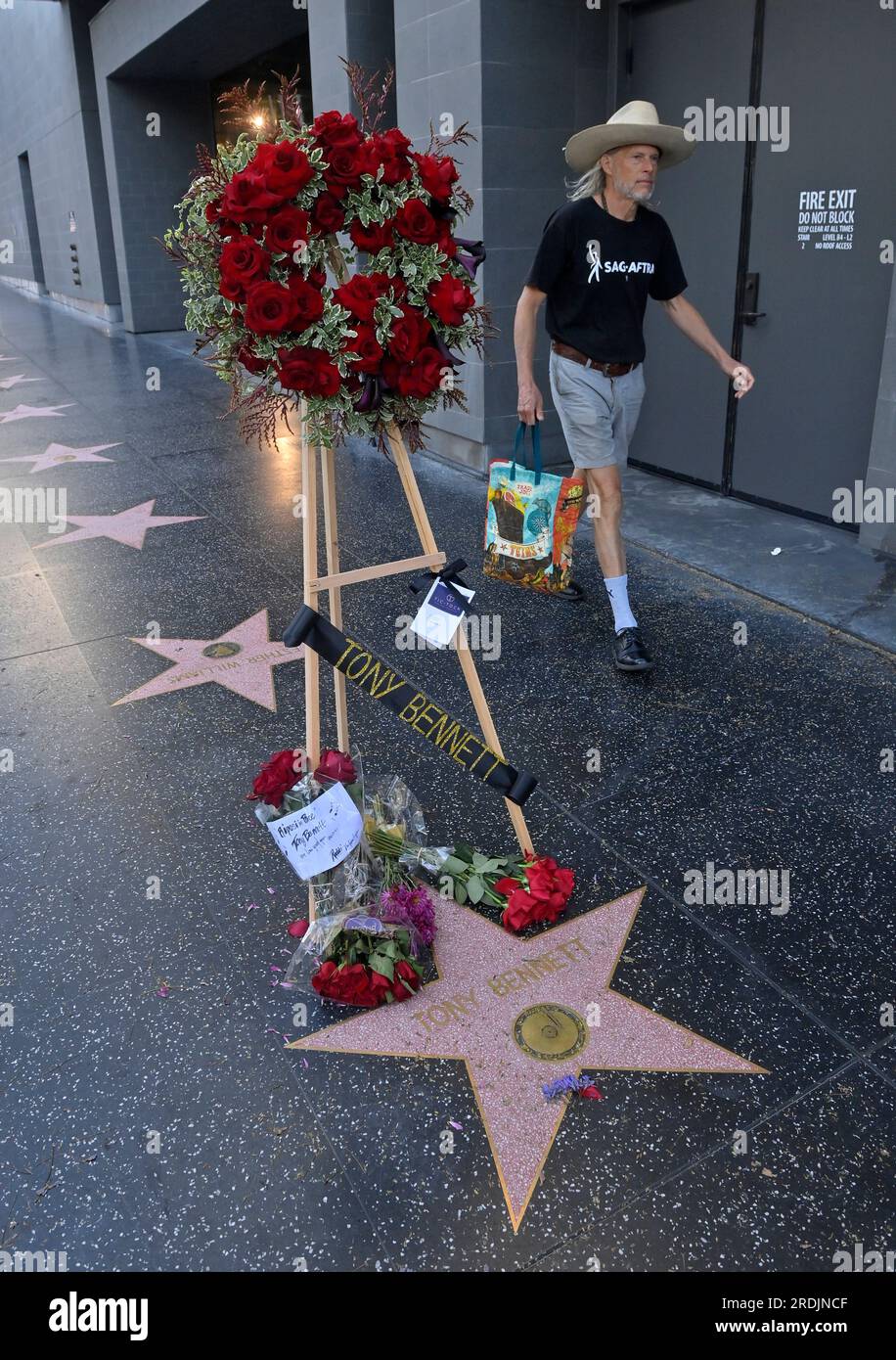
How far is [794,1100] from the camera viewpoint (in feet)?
6.94

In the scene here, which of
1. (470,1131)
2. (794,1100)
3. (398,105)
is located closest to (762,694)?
(794,1100)

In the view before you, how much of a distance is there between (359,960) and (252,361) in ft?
4.75

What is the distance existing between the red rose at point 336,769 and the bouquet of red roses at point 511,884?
45 centimetres

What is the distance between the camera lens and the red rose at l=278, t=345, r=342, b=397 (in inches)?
83.3

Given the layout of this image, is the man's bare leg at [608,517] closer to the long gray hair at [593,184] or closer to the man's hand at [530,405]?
the man's hand at [530,405]

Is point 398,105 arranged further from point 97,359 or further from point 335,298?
point 97,359

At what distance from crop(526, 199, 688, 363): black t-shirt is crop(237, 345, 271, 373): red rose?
2055 mm

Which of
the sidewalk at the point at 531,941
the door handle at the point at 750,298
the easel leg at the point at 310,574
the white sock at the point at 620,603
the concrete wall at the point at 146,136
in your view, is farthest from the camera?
the concrete wall at the point at 146,136

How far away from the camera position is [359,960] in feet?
8.05

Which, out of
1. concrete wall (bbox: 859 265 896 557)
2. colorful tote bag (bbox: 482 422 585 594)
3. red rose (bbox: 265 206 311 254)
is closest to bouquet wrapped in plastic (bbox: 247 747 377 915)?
red rose (bbox: 265 206 311 254)

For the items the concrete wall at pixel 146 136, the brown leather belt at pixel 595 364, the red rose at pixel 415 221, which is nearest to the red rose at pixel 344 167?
the red rose at pixel 415 221

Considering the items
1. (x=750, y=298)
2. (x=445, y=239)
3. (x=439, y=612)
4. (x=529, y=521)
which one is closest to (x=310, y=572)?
(x=439, y=612)

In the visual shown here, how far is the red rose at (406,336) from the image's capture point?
7.14 ft

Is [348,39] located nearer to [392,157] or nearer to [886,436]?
[886,436]
